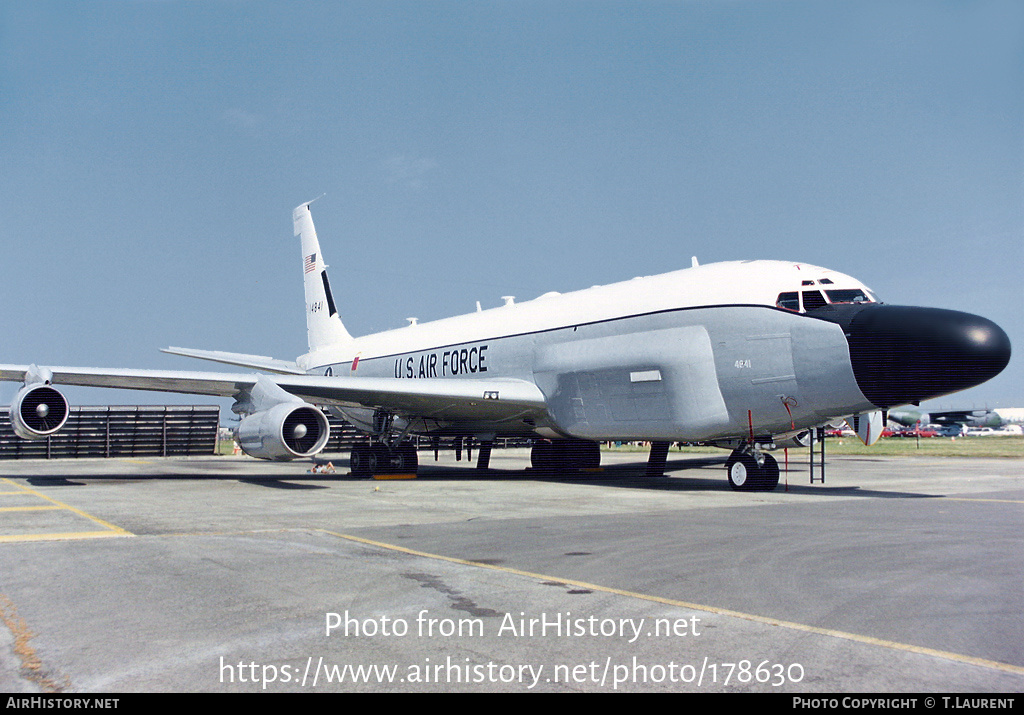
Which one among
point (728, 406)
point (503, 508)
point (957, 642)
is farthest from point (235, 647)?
point (728, 406)

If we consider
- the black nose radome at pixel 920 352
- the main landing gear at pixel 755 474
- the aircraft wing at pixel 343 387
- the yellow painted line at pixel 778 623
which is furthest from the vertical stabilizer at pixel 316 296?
the yellow painted line at pixel 778 623

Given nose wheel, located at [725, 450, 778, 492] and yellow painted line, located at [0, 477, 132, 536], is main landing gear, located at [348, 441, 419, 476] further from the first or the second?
nose wheel, located at [725, 450, 778, 492]

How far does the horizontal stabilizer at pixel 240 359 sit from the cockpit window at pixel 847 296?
16883mm

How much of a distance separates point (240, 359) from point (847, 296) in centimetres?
1889

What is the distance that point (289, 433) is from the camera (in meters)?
17.1

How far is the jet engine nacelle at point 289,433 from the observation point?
17031 mm

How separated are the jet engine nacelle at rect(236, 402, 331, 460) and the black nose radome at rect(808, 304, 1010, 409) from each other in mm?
10231

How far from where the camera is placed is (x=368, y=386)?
19828mm

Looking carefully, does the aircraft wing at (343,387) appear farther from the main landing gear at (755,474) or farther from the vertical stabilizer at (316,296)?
the vertical stabilizer at (316,296)

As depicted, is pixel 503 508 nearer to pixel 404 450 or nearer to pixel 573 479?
pixel 573 479

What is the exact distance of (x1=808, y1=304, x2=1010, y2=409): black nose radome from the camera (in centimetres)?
1362

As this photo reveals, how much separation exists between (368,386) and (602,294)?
19.5 feet

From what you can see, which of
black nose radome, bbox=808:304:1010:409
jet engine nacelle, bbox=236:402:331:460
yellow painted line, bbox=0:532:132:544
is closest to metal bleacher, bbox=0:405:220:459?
jet engine nacelle, bbox=236:402:331:460

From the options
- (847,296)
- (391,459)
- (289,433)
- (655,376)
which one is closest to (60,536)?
(289,433)
